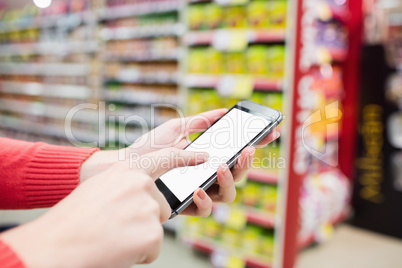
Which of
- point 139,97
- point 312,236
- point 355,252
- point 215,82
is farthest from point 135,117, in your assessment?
point 355,252

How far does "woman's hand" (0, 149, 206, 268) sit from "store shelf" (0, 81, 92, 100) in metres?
3.62

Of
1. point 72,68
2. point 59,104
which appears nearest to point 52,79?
point 59,104

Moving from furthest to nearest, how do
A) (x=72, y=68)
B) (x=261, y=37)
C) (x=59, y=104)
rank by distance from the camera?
(x=59, y=104) < (x=72, y=68) < (x=261, y=37)

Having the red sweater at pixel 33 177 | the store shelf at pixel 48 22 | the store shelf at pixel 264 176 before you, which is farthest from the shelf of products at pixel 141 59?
the red sweater at pixel 33 177

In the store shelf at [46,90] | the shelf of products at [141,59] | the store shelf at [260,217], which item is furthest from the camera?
the store shelf at [46,90]

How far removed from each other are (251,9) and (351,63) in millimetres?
1340

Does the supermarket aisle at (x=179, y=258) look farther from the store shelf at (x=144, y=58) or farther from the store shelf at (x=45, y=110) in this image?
the store shelf at (x=45, y=110)

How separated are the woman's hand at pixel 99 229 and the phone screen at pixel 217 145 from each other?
372mm

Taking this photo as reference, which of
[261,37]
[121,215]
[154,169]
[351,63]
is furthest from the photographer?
[351,63]

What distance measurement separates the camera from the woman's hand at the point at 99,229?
397mm

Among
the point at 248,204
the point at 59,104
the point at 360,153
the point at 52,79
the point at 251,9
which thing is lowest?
the point at 248,204

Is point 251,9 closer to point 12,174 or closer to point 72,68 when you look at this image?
point 12,174

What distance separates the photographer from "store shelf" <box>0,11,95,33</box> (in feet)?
13.0

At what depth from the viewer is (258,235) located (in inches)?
88.0
